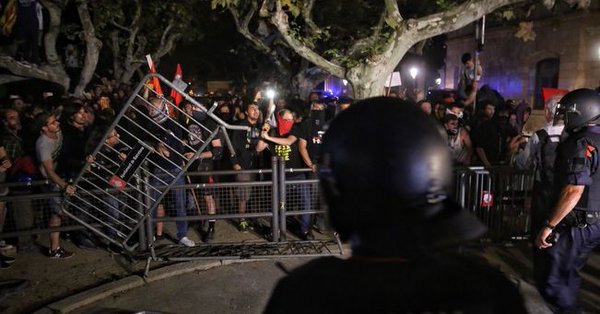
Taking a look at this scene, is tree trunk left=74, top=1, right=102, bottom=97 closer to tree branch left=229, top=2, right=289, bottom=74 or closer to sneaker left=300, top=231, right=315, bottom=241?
tree branch left=229, top=2, right=289, bottom=74

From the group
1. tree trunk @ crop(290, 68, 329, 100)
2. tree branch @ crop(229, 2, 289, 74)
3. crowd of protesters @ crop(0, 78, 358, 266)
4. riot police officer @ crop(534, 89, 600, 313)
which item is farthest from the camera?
tree trunk @ crop(290, 68, 329, 100)

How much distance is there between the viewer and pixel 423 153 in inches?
51.9

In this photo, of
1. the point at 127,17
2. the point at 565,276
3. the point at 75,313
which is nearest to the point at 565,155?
the point at 565,276

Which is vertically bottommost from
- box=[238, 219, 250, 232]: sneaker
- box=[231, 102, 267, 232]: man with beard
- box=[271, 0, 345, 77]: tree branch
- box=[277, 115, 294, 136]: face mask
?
box=[238, 219, 250, 232]: sneaker

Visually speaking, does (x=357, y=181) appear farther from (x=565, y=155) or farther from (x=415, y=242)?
(x=565, y=155)

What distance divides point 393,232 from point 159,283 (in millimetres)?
4756

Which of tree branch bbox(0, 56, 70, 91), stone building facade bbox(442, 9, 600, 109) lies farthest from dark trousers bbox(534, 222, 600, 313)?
stone building facade bbox(442, 9, 600, 109)

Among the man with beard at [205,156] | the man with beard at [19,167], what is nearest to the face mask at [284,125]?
the man with beard at [205,156]

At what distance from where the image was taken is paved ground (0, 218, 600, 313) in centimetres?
479

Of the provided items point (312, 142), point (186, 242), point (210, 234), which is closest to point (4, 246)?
point (186, 242)

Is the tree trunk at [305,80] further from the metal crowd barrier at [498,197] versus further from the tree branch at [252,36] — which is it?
the metal crowd barrier at [498,197]

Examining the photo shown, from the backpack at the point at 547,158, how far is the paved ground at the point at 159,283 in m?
1.35

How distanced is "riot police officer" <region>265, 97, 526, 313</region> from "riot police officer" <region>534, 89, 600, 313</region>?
2551mm

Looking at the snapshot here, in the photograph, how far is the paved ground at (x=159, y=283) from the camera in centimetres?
479
